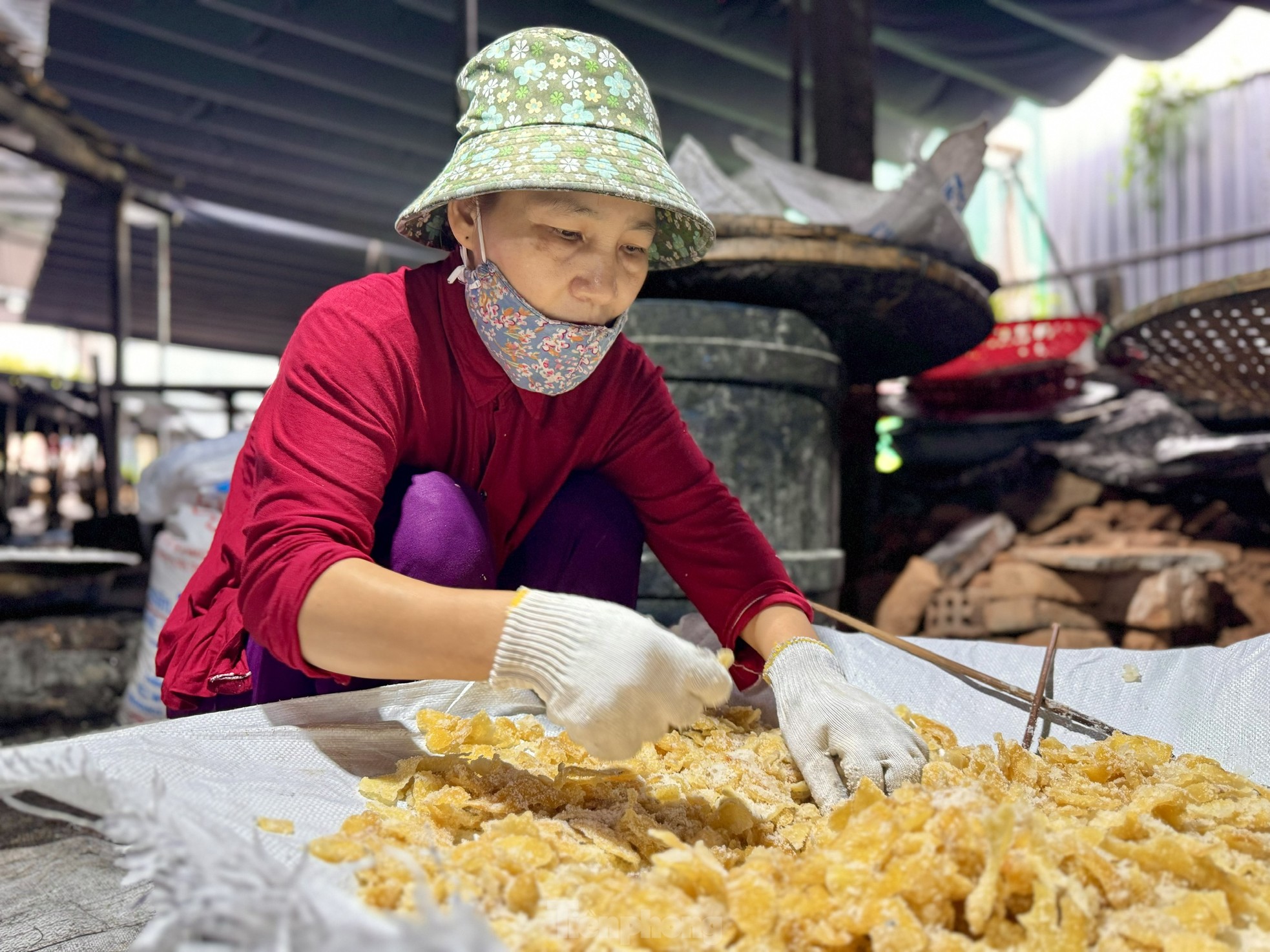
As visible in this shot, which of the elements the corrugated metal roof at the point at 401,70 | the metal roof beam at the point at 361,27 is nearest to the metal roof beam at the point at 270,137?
the corrugated metal roof at the point at 401,70

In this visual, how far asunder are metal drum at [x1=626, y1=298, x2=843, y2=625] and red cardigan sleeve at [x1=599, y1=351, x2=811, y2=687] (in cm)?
56

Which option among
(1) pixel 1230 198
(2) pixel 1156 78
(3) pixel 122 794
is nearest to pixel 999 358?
(3) pixel 122 794

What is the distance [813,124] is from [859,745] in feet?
8.93

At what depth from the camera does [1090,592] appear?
109 inches

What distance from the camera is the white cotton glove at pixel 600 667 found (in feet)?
3.04

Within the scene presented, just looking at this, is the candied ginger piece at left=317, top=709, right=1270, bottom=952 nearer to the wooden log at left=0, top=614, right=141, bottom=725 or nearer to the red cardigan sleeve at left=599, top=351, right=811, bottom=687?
the red cardigan sleeve at left=599, top=351, right=811, bottom=687

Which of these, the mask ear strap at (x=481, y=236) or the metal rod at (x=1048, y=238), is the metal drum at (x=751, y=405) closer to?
the mask ear strap at (x=481, y=236)

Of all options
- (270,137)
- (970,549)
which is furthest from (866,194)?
(270,137)

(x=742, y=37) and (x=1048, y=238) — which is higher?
(x=742, y=37)

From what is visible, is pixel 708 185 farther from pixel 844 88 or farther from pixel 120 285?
pixel 120 285

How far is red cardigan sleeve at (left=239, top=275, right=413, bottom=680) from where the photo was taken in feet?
3.28

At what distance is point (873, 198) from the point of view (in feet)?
7.95

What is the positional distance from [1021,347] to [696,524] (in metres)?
2.31

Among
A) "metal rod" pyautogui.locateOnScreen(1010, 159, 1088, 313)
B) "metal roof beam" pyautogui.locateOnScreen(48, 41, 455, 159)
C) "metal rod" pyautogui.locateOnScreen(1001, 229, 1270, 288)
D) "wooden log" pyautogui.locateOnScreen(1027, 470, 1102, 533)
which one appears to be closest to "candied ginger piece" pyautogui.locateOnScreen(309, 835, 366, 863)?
"wooden log" pyautogui.locateOnScreen(1027, 470, 1102, 533)
